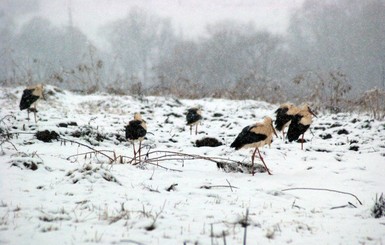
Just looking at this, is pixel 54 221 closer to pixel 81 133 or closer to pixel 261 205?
pixel 261 205

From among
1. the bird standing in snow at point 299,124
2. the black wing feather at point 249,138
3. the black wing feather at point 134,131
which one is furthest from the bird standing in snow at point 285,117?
the black wing feather at point 134,131

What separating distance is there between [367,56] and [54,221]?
30.5m

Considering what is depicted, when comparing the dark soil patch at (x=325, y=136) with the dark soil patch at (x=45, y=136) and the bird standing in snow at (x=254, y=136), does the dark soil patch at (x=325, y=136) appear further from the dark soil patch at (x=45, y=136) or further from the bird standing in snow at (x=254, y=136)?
the dark soil patch at (x=45, y=136)

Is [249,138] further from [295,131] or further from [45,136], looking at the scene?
[45,136]

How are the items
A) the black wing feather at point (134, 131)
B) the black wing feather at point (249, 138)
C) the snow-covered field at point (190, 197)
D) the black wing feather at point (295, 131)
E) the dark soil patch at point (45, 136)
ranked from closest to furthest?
the snow-covered field at point (190, 197) < the black wing feather at point (249, 138) < the black wing feather at point (134, 131) < the dark soil patch at point (45, 136) < the black wing feather at point (295, 131)

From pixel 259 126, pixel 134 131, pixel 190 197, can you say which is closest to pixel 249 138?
pixel 259 126

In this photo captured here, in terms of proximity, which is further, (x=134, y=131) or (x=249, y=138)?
(x=134, y=131)

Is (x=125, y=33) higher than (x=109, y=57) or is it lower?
higher

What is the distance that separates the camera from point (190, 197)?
3.54m

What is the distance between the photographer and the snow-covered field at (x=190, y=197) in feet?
7.88

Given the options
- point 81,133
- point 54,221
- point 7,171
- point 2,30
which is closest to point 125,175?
point 7,171

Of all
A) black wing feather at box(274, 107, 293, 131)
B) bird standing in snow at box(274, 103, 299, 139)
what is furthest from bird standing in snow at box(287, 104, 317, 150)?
black wing feather at box(274, 107, 293, 131)

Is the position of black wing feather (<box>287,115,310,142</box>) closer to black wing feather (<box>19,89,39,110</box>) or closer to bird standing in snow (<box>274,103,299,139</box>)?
bird standing in snow (<box>274,103,299,139</box>)

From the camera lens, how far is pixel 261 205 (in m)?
3.39
